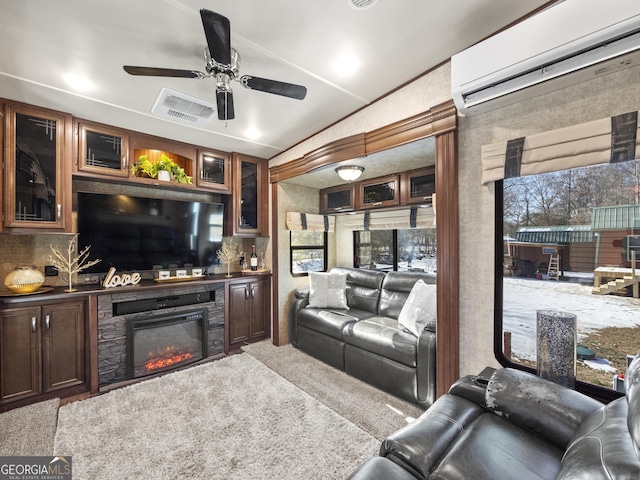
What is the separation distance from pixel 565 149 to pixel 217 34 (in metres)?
1.94

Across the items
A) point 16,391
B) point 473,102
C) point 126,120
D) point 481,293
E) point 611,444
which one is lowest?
point 16,391

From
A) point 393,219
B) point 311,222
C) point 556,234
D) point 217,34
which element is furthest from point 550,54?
→ point 311,222

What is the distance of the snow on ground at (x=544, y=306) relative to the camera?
156 cm

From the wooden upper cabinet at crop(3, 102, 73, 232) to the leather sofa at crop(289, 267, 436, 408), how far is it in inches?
108

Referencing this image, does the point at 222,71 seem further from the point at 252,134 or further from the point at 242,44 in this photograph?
the point at 252,134

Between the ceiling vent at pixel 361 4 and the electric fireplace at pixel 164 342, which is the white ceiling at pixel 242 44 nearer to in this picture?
the ceiling vent at pixel 361 4

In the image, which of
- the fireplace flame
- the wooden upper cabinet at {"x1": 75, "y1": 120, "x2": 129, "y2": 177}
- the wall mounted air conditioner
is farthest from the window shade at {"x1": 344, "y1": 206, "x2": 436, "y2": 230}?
the wooden upper cabinet at {"x1": 75, "y1": 120, "x2": 129, "y2": 177}

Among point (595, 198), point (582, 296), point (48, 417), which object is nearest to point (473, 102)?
point (595, 198)

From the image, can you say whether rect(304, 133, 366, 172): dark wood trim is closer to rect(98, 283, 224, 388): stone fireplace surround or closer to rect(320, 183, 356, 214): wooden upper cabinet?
rect(320, 183, 356, 214): wooden upper cabinet

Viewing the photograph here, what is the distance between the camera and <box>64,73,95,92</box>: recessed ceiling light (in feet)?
6.74

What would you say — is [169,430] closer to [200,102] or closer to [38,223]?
[38,223]

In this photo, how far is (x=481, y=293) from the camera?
184 cm

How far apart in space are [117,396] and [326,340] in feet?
6.79

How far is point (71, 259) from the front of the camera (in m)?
2.85
